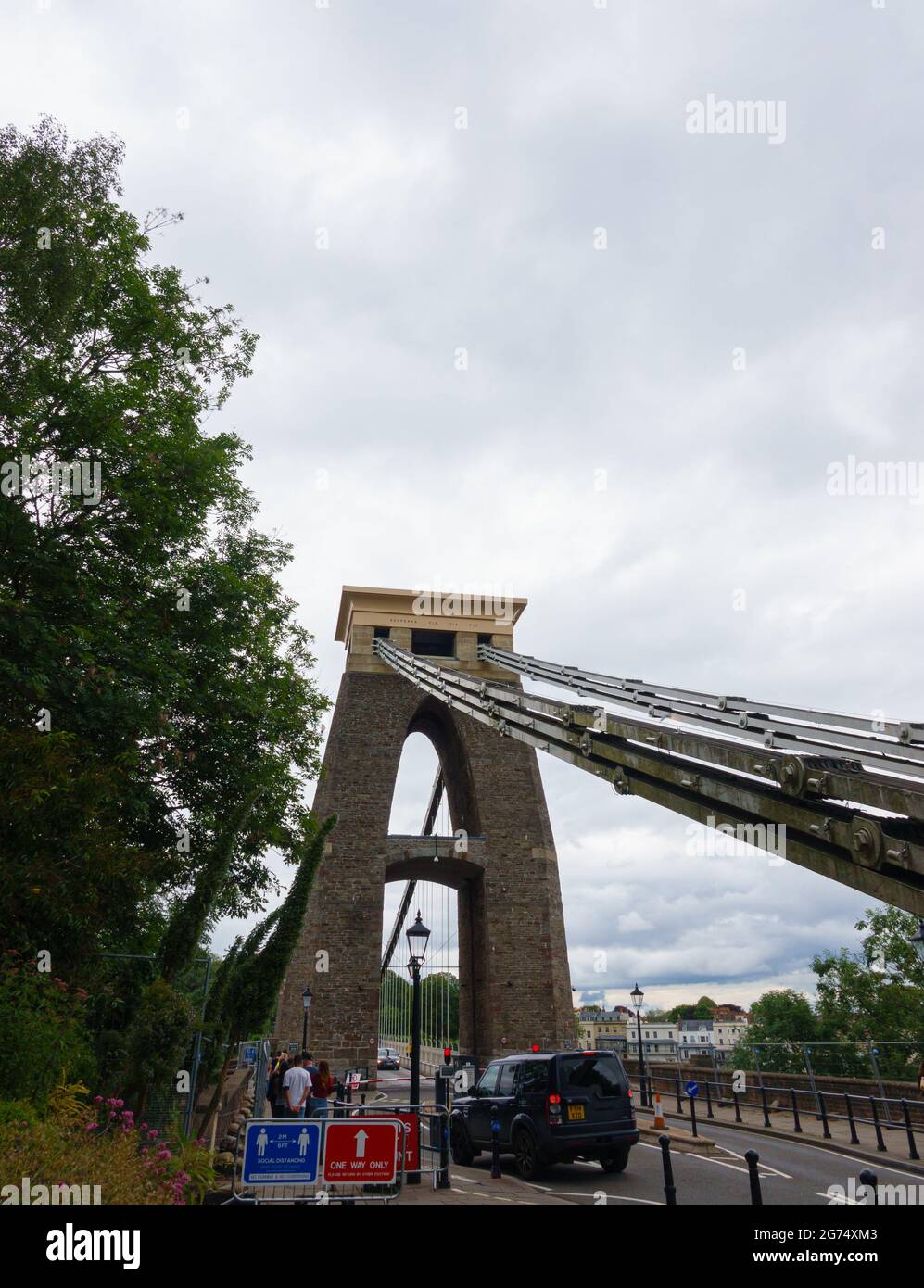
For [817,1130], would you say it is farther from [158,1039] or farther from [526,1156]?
[158,1039]

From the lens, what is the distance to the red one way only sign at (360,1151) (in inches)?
277

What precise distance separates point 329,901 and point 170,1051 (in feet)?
62.9

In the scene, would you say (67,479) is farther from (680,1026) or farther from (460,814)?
(680,1026)

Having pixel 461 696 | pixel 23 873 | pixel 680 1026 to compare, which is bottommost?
pixel 680 1026

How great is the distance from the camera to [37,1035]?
751 centimetres

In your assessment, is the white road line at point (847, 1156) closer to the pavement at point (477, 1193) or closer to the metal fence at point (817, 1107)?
the metal fence at point (817, 1107)

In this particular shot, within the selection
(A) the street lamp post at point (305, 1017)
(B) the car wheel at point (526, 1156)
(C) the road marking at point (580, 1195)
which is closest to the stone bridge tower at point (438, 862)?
(A) the street lamp post at point (305, 1017)

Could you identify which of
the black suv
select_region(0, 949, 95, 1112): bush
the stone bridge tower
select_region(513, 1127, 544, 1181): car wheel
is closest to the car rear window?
the black suv

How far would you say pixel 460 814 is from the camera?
106 feet

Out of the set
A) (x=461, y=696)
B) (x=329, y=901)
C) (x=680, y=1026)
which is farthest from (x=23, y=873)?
(x=680, y=1026)

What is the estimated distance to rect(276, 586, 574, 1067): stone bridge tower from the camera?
2647 centimetres

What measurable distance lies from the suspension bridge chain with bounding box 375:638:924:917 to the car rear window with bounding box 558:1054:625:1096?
4015 millimetres

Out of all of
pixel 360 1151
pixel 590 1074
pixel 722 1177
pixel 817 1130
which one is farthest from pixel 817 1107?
pixel 360 1151
